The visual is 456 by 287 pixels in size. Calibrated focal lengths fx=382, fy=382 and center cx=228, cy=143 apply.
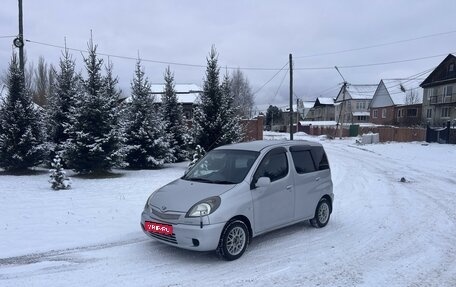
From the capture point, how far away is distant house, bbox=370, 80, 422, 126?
6041cm

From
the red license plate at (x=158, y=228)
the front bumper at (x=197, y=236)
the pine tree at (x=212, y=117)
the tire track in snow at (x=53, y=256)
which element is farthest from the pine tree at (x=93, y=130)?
the front bumper at (x=197, y=236)

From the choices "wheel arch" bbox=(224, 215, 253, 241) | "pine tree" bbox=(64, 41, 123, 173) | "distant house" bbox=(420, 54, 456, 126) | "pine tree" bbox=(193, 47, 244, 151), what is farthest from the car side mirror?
"distant house" bbox=(420, 54, 456, 126)

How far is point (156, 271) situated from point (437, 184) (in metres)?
12.8

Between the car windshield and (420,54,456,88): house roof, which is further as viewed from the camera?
(420,54,456,88): house roof

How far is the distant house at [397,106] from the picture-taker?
6041cm

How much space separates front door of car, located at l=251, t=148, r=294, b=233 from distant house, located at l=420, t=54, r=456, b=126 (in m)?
49.2

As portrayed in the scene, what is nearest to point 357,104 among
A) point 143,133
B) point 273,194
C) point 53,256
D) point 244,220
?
point 143,133

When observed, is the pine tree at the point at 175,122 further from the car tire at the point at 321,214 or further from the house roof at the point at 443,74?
the house roof at the point at 443,74

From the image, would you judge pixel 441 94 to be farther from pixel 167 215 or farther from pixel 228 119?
pixel 167 215

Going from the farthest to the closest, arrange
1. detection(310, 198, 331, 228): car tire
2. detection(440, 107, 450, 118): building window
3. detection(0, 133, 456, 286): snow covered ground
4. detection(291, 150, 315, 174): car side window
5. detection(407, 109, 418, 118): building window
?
1. detection(407, 109, 418, 118): building window
2. detection(440, 107, 450, 118): building window
3. detection(310, 198, 331, 228): car tire
4. detection(291, 150, 315, 174): car side window
5. detection(0, 133, 456, 286): snow covered ground

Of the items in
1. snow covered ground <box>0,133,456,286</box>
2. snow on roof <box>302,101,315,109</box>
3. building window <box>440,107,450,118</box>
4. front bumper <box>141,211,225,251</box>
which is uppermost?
snow on roof <box>302,101,315,109</box>

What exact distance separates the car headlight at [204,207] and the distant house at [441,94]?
50966 millimetres

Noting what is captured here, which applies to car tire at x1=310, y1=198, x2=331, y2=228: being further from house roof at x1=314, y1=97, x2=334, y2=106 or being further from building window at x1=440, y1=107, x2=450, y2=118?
house roof at x1=314, y1=97, x2=334, y2=106

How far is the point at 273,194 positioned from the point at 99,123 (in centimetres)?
985
